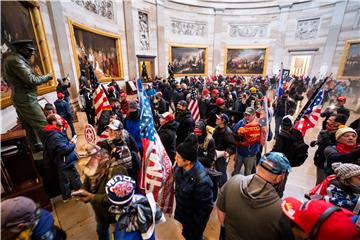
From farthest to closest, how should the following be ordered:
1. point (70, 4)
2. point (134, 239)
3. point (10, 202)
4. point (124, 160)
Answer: point (70, 4)
point (124, 160)
point (134, 239)
point (10, 202)

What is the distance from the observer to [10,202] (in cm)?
107

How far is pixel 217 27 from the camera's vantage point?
19469 millimetres

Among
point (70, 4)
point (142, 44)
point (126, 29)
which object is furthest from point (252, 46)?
point (70, 4)

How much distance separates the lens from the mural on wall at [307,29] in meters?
16.4

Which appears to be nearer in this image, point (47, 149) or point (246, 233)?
Answer: point (246, 233)

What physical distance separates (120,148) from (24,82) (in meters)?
2.11

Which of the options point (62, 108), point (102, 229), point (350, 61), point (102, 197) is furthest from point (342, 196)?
point (350, 61)

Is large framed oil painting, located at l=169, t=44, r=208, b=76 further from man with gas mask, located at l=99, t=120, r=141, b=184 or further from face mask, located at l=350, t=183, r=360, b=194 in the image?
face mask, located at l=350, t=183, r=360, b=194

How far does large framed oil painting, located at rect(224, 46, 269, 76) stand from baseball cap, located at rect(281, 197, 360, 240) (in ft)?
69.2

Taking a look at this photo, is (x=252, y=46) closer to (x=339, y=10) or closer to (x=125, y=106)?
(x=339, y=10)

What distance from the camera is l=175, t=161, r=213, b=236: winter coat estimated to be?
72.4 inches

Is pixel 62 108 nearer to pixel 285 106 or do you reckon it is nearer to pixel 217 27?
pixel 285 106

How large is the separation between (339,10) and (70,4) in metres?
20.4

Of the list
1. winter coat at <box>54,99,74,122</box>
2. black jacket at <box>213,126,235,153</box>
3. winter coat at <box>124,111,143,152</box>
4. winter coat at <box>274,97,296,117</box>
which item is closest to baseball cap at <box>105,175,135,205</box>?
black jacket at <box>213,126,235,153</box>
